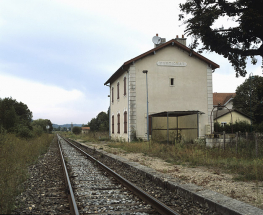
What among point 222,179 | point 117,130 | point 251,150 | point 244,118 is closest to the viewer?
point 222,179

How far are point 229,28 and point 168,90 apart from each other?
349 inches

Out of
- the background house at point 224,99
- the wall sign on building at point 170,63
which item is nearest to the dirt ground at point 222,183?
the wall sign on building at point 170,63

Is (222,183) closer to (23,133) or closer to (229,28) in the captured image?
(229,28)

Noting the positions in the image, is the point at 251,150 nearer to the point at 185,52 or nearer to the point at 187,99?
the point at 187,99

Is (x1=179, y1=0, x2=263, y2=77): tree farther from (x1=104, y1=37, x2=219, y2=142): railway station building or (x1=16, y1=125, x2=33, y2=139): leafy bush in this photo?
(x1=16, y1=125, x2=33, y2=139): leafy bush

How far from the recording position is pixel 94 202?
5180mm

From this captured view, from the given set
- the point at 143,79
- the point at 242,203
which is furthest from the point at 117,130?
the point at 242,203

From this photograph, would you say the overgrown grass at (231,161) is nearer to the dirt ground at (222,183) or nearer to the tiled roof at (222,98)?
the dirt ground at (222,183)

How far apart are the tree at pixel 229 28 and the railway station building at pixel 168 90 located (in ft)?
23.2

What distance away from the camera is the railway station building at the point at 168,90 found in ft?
69.6

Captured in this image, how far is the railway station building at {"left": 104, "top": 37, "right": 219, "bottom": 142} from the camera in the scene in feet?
69.6

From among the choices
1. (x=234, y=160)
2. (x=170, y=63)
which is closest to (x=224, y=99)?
(x=170, y=63)

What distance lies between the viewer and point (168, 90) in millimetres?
21641

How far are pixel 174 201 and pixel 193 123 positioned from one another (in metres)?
16.4
